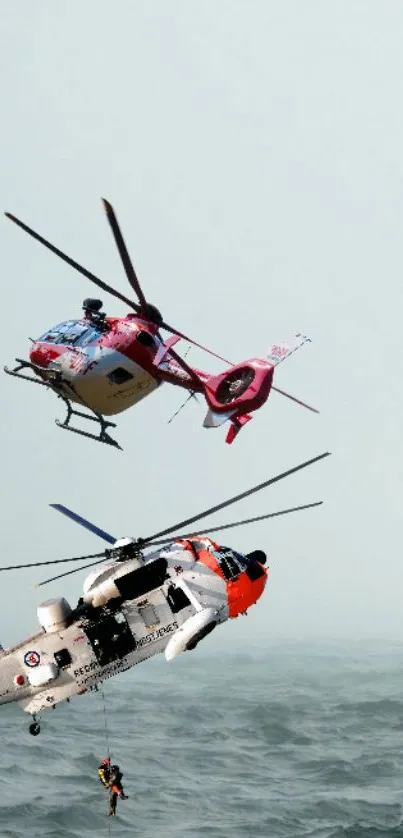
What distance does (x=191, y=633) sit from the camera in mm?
20766

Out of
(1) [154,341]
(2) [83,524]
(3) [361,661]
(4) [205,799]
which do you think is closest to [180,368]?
(1) [154,341]

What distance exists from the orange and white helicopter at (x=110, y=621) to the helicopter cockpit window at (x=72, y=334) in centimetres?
641

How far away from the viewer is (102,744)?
204ft

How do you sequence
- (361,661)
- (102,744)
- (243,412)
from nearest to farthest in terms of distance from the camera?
(243,412) → (102,744) → (361,661)

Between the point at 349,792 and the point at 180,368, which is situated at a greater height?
the point at 180,368

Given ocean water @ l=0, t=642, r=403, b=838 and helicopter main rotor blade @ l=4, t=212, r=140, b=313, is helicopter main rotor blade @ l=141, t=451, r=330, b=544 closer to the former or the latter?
helicopter main rotor blade @ l=4, t=212, r=140, b=313

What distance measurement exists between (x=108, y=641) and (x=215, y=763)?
123 ft

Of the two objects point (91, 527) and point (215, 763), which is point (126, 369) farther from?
point (215, 763)

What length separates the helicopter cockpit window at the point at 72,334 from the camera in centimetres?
2655

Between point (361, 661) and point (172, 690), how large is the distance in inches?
2145

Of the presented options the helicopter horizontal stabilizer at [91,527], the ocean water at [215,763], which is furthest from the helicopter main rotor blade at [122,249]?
the ocean water at [215,763]

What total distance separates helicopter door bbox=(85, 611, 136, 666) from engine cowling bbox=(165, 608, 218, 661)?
1048 mm

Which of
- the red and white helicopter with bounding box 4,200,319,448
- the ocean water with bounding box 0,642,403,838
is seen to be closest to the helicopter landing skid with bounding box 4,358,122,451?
the red and white helicopter with bounding box 4,200,319,448

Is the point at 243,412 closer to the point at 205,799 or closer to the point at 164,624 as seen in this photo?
the point at 164,624
